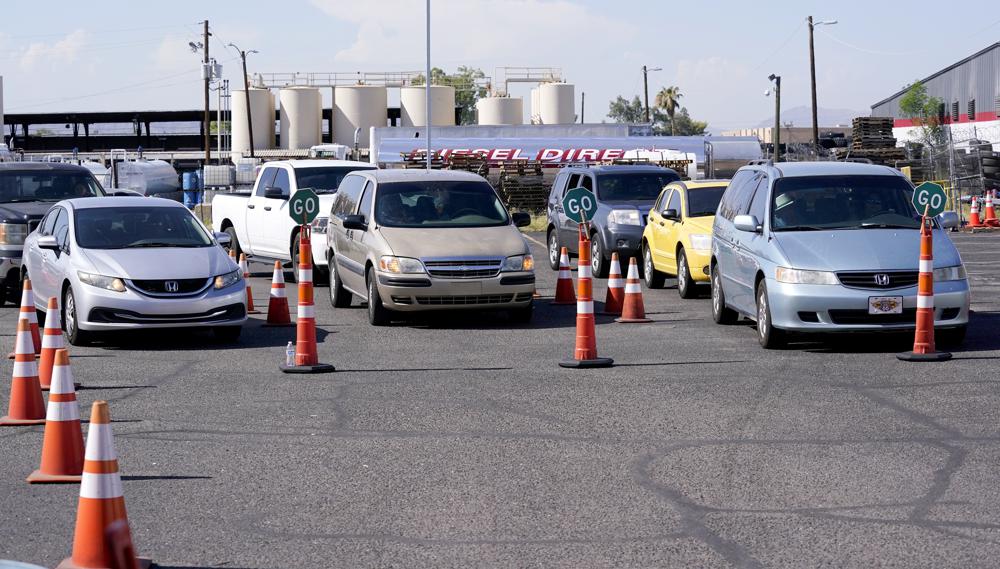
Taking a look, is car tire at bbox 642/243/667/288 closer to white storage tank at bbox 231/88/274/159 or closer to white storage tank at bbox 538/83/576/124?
white storage tank at bbox 538/83/576/124

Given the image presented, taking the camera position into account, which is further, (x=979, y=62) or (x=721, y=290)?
(x=979, y=62)

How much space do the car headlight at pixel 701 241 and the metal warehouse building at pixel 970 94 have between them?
51.0 metres

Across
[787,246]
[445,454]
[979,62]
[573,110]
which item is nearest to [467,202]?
[787,246]

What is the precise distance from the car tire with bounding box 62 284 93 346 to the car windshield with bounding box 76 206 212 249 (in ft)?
2.11

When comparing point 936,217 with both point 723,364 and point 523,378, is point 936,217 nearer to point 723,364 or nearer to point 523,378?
point 723,364

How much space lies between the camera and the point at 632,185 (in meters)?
23.0

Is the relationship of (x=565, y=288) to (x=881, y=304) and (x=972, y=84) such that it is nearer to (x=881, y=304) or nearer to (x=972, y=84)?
(x=881, y=304)

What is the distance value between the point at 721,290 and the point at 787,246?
228 centimetres

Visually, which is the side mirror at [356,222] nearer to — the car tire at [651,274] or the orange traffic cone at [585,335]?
the orange traffic cone at [585,335]

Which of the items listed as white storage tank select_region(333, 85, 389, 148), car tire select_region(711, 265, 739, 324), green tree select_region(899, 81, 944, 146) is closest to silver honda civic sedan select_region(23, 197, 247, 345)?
car tire select_region(711, 265, 739, 324)

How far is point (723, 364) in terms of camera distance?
12242 millimetres

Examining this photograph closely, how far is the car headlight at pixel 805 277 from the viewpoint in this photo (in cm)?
1255

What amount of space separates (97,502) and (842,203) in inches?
384

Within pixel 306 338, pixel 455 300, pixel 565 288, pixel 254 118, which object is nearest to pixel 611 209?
pixel 565 288
